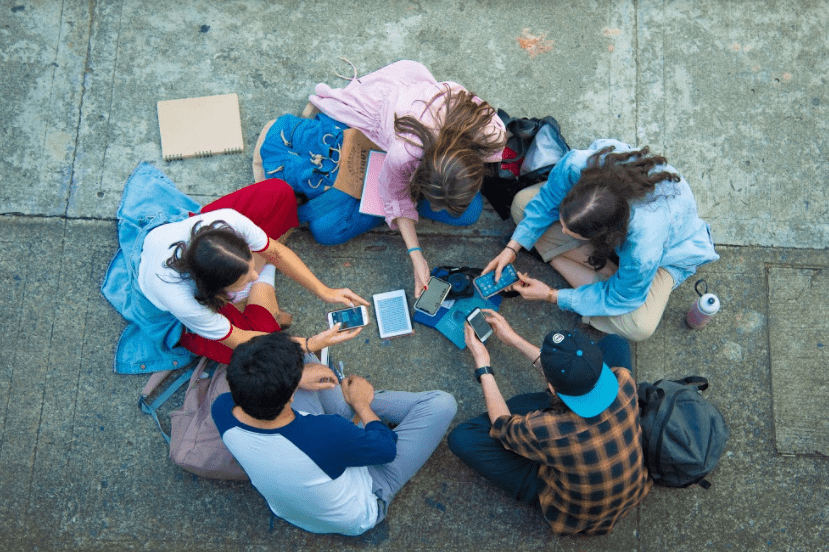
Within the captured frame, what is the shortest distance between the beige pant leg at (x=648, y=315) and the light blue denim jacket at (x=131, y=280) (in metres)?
2.33

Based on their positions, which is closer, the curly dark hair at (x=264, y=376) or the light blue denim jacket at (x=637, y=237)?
the curly dark hair at (x=264, y=376)

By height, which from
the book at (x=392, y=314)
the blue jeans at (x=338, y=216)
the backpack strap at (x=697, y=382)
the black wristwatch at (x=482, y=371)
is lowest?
the book at (x=392, y=314)

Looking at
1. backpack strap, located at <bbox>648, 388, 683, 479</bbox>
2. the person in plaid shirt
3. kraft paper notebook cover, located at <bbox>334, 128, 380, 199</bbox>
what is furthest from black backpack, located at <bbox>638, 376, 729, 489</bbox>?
kraft paper notebook cover, located at <bbox>334, 128, 380, 199</bbox>

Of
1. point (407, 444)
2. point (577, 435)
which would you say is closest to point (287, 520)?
point (407, 444)

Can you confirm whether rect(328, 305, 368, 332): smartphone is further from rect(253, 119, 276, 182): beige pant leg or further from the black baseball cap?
the black baseball cap

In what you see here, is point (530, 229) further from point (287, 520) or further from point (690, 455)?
point (287, 520)

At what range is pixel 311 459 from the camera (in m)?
2.56

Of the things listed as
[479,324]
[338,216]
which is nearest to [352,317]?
[338,216]

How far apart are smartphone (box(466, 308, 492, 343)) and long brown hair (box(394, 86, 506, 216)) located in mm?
592

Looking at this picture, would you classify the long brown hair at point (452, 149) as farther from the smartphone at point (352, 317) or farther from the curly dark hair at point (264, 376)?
the curly dark hair at point (264, 376)

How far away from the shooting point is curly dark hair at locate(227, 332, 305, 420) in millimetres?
2400

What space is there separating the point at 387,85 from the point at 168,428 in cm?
224

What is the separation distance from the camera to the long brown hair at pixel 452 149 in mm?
2916

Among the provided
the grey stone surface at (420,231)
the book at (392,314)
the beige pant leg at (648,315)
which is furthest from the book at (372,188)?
the beige pant leg at (648,315)
